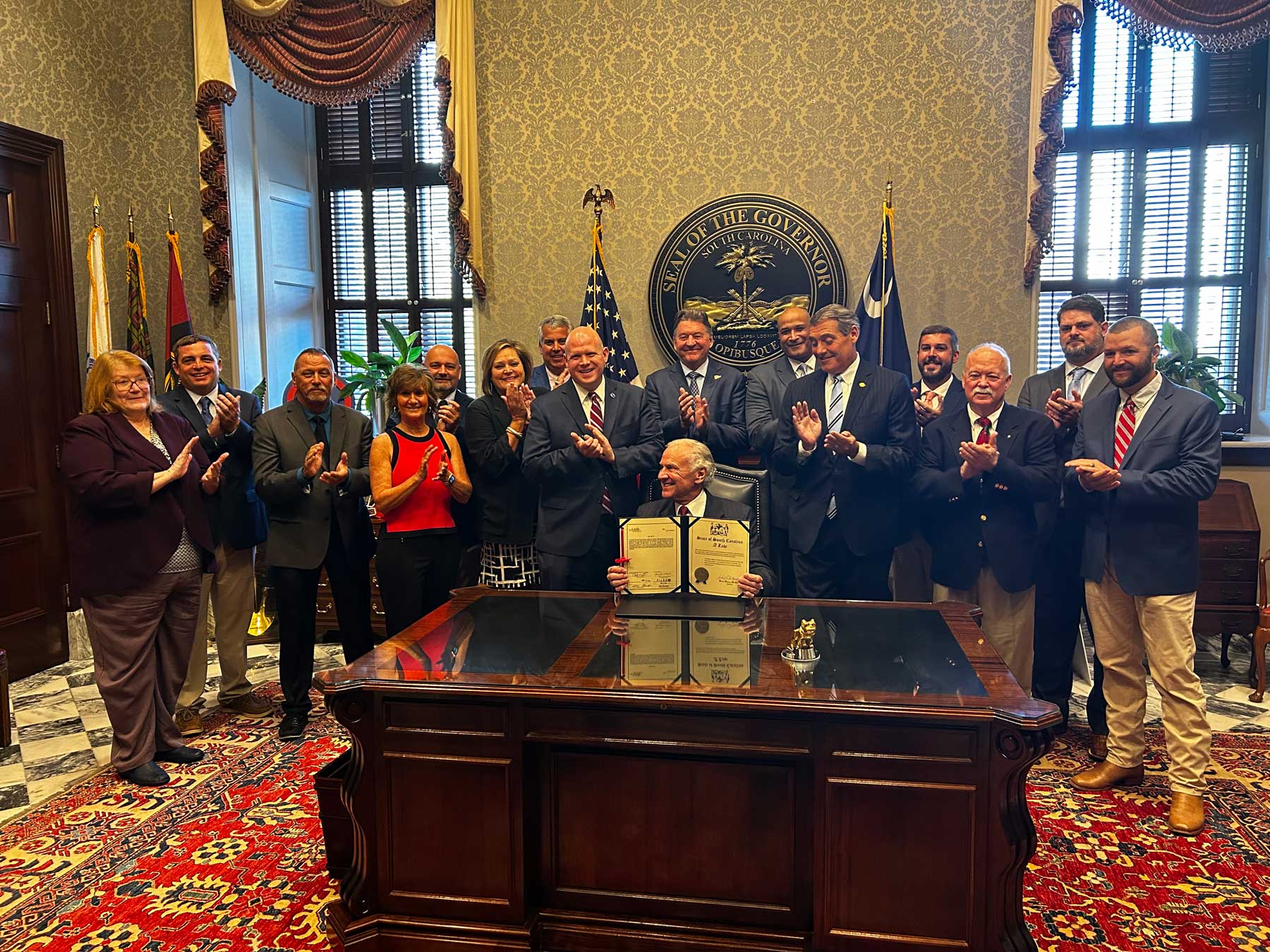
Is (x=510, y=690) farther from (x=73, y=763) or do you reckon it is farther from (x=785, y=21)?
(x=785, y=21)

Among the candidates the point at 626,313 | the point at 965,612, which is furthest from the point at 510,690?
the point at 626,313

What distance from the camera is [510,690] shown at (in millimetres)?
2436

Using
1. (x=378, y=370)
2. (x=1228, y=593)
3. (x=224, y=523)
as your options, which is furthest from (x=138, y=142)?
(x=1228, y=593)

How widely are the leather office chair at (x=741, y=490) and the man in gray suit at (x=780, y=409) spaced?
0.61 meters

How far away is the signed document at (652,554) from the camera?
123 inches

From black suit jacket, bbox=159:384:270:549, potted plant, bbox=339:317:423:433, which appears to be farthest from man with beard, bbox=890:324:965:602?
potted plant, bbox=339:317:423:433

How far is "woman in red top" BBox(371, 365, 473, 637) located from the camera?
13.4ft

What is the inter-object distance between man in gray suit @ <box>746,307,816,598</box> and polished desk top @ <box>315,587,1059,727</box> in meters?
1.11

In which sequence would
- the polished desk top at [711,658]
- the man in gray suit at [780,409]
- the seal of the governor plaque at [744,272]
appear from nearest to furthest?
the polished desk top at [711,658]
the man in gray suit at [780,409]
the seal of the governor plaque at [744,272]

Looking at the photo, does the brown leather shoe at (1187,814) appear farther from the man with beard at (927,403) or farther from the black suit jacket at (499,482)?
the black suit jacket at (499,482)

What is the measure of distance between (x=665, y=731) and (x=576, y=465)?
169cm

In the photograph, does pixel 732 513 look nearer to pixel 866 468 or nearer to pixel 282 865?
pixel 866 468

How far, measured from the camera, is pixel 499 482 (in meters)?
4.22

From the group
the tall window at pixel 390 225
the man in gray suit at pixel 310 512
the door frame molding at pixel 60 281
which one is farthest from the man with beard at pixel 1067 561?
the door frame molding at pixel 60 281
